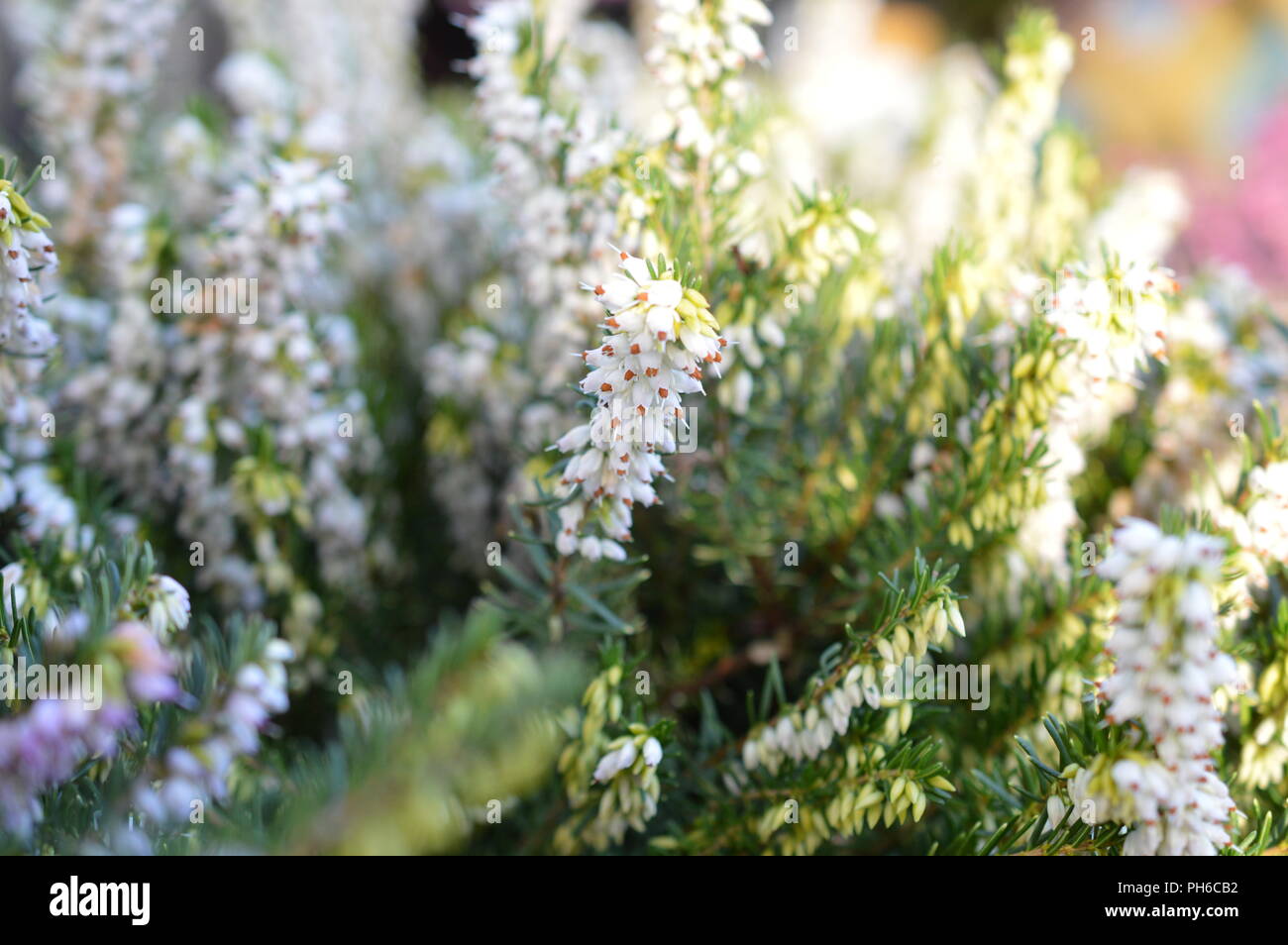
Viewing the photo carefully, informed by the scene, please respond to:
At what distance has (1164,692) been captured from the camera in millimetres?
758

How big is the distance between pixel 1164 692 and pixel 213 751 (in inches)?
31.9

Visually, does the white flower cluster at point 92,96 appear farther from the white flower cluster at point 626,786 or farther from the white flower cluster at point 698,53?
the white flower cluster at point 626,786

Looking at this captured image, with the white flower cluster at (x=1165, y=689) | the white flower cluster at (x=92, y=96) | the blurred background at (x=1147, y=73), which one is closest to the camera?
the white flower cluster at (x=1165, y=689)

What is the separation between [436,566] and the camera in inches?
64.0

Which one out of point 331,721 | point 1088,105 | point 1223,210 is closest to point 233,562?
point 331,721

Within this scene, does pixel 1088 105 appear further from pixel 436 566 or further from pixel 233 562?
Result: pixel 233 562

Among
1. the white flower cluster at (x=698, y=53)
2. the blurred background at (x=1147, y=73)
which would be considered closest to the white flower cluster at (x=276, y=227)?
the white flower cluster at (x=698, y=53)

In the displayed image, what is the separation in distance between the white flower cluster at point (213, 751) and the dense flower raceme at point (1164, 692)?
0.75m

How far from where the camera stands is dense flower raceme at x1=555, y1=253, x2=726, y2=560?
33.3 inches

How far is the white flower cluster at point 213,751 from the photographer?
2.76ft

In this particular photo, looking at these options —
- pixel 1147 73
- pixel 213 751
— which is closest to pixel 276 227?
pixel 213 751

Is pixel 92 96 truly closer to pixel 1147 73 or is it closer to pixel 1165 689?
pixel 1165 689

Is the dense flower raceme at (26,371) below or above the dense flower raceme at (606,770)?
above

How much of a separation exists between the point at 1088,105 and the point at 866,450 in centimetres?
449
